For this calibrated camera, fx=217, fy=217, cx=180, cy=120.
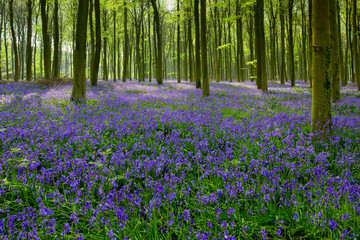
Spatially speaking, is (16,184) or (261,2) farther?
(261,2)

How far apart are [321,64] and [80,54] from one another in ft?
32.3

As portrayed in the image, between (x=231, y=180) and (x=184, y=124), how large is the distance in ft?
10.5

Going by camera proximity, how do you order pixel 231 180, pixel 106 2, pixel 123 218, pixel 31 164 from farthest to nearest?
pixel 106 2, pixel 31 164, pixel 231 180, pixel 123 218

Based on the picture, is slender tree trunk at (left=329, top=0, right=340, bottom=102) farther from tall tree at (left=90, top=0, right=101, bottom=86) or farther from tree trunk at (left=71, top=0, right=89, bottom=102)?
tall tree at (left=90, top=0, right=101, bottom=86)

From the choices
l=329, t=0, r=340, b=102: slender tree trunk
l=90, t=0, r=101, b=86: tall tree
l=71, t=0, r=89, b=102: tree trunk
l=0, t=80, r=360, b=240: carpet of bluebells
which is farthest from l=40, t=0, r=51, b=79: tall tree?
l=329, t=0, r=340, b=102: slender tree trunk

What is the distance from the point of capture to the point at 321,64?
14.8ft

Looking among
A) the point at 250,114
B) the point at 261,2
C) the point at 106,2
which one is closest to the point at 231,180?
the point at 250,114

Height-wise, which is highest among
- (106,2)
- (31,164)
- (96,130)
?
(106,2)

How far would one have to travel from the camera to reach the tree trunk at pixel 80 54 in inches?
399

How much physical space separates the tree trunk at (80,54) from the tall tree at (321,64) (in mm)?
9366

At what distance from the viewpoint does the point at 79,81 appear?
10.6 m

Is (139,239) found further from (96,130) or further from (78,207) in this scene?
(96,130)

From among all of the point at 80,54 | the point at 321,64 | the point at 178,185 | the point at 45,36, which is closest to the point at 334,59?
the point at 321,64

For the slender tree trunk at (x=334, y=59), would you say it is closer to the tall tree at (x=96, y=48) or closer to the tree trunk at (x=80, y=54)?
the tree trunk at (x=80, y=54)
